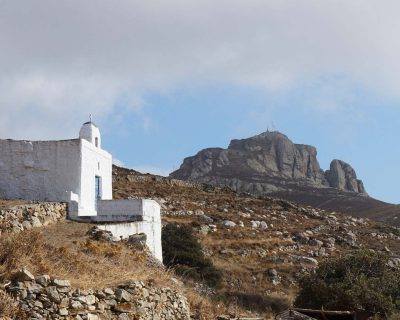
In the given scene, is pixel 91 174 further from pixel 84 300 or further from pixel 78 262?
pixel 84 300

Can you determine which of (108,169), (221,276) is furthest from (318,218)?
(108,169)

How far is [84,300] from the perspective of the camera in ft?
34.7

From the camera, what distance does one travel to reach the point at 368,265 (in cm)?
2750

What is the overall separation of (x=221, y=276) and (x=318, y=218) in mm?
32487

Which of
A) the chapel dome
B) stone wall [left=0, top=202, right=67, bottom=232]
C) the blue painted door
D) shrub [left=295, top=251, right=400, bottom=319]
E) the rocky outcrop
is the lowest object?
shrub [left=295, top=251, right=400, bottom=319]

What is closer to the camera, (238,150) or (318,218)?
(318,218)

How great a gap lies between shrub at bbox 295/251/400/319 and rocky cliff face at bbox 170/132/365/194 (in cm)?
8085

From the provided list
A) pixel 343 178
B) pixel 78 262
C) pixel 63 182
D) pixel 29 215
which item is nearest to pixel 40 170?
pixel 63 182

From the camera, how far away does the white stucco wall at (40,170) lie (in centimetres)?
2327

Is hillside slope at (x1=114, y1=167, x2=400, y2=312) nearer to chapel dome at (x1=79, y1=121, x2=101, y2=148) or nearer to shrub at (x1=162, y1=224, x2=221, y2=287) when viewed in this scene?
shrub at (x1=162, y1=224, x2=221, y2=287)

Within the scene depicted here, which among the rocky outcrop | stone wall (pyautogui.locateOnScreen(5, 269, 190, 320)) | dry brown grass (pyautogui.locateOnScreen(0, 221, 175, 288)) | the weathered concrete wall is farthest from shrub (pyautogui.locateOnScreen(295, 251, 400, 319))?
the rocky outcrop

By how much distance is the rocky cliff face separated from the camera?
382ft

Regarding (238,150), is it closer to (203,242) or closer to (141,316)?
(203,242)

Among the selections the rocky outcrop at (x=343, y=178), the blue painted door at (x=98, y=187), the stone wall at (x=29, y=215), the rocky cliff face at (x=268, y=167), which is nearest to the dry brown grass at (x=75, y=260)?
the stone wall at (x=29, y=215)
